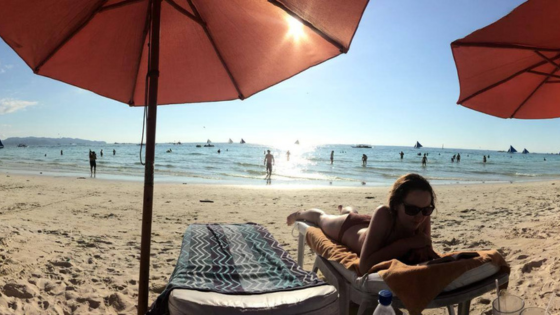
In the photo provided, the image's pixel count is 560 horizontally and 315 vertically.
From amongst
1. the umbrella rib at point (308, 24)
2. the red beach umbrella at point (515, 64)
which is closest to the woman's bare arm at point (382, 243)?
the umbrella rib at point (308, 24)

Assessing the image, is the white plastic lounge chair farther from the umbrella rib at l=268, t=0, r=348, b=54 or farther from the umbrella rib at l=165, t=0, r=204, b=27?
the umbrella rib at l=165, t=0, r=204, b=27

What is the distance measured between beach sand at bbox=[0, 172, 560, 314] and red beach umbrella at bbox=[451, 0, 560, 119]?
2194mm

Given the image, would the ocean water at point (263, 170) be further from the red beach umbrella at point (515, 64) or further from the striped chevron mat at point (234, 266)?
the striped chevron mat at point (234, 266)

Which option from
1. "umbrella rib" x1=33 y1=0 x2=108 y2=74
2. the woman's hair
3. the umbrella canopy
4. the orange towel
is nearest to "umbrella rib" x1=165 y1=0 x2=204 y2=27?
the umbrella canopy

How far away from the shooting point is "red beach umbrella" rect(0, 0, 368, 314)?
257cm

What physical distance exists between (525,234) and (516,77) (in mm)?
3151

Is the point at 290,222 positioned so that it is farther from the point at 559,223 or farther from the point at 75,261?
the point at 559,223

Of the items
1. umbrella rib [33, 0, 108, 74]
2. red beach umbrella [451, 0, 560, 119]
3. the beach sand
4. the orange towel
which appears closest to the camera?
the orange towel

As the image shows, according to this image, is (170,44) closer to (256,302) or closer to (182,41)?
(182,41)

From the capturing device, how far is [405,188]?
268 centimetres

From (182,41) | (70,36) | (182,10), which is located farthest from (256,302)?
(70,36)

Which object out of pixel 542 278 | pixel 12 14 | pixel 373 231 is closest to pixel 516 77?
pixel 542 278

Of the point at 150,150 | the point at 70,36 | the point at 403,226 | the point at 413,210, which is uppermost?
the point at 70,36

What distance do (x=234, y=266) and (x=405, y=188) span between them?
5.01ft
